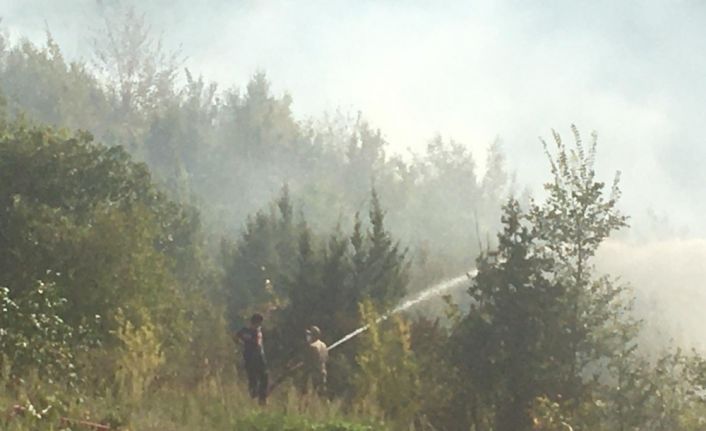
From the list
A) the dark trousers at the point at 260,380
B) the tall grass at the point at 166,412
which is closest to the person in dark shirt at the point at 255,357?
the dark trousers at the point at 260,380

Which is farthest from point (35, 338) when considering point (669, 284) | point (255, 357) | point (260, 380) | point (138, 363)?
point (669, 284)

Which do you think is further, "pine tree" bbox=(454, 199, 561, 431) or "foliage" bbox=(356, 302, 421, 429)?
"pine tree" bbox=(454, 199, 561, 431)

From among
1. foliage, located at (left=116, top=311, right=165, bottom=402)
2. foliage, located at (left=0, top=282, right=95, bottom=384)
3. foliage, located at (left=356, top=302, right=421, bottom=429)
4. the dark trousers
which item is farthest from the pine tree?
foliage, located at (left=0, top=282, right=95, bottom=384)

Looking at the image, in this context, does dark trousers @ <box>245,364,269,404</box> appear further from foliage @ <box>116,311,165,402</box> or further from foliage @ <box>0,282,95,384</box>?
foliage @ <box>0,282,95,384</box>

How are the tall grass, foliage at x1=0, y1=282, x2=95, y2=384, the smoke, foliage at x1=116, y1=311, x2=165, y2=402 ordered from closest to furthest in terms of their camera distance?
the tall grass < foliage at x1=0, y1=282, x2=95, y2=384 < foliage at x1=116, y1=311, x2=165, y2=402 < the smoke

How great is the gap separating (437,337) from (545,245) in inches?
139

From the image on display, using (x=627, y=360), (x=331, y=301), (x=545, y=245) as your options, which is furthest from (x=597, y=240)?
(x=331, y=301)

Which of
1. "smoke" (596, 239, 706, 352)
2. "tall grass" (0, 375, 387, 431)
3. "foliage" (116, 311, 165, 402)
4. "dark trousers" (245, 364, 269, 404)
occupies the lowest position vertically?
"tall grass" (0, 375, 387, 431)

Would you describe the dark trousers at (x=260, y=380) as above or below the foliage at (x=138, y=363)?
below

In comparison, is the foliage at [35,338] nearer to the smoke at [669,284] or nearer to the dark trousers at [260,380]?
the dark trousers at [260,380]

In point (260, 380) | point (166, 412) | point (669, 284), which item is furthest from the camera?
point (669, 284)

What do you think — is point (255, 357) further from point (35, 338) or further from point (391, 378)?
point (35, 338)

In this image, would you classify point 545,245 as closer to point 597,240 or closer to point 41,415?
point 597,240

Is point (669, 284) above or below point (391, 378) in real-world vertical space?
above
